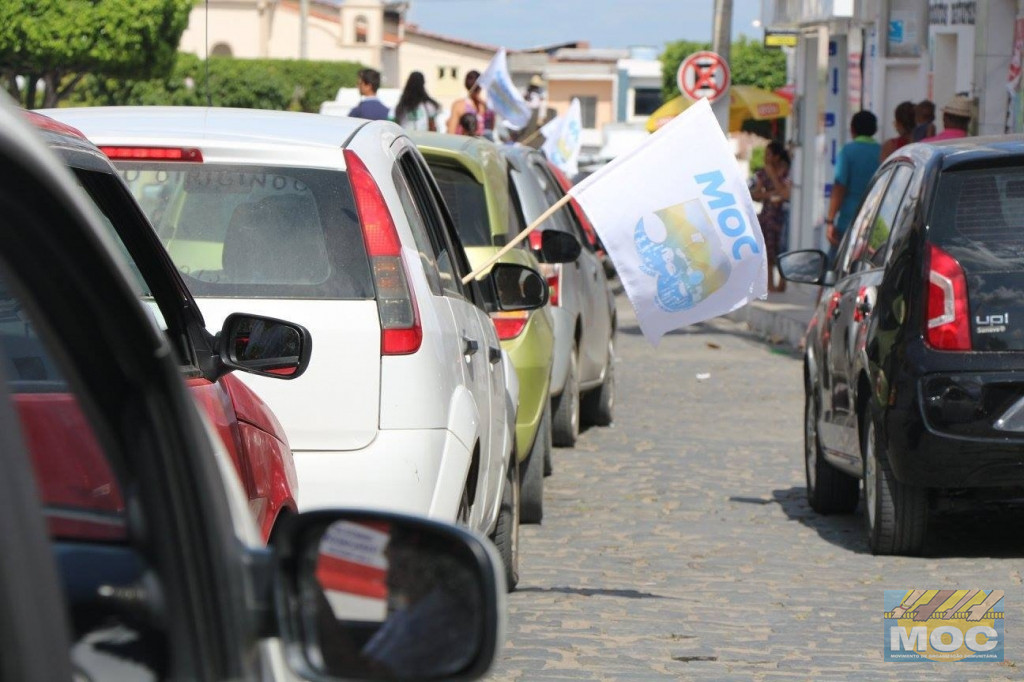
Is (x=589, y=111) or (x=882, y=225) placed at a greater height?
(x=882, y=225)

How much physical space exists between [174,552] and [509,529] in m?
4.76

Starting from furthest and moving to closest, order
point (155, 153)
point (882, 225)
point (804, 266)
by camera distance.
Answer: point (804, 266) < point (882, 225) < point (155, 153)

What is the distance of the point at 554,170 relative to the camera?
1288cm

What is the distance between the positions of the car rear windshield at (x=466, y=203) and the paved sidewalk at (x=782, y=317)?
928cm

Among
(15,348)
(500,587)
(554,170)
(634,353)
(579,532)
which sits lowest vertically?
(634,353)

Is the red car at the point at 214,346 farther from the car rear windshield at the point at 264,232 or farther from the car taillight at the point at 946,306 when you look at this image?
the car taillight at the point at 946,306

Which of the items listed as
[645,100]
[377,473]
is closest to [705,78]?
[377,473]

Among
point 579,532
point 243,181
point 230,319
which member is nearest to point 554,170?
point 579,532

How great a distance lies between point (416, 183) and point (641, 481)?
13.8 ft

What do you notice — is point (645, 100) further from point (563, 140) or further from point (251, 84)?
point (563, 140)

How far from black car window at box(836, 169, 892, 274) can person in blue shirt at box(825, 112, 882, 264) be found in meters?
7.35

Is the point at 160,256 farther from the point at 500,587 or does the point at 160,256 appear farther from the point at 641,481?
the point at 641,481

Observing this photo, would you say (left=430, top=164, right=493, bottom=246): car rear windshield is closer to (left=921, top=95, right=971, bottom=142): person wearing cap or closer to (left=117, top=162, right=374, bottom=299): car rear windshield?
(left=117, top=162, right=374, bottom=299): car rear windshield
